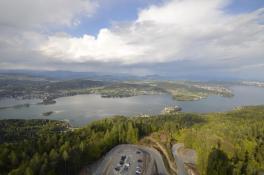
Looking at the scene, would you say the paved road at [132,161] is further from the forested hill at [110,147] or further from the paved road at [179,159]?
the paved road at [179,159]

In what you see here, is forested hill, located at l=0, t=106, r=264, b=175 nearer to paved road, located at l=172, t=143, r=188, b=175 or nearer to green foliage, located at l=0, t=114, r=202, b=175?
green foliage, located at l=0, t=114, r=202, b=175

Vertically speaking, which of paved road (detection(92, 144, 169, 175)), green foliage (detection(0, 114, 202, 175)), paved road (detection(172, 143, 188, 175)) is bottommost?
paved road (detection(172, 143, 188, 175))

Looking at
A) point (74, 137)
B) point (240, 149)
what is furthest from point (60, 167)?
point (240, 149)

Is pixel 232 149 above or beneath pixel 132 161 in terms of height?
beneath

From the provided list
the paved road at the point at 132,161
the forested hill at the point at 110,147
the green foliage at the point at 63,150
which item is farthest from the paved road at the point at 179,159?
the green foliage at the point at 63,150

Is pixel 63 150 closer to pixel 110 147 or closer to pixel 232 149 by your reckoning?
pixel 110 147

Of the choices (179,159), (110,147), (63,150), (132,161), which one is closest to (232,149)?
(179,159)

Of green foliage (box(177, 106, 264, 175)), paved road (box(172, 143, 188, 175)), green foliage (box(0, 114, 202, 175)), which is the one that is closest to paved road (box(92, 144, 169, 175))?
green foliage (box(0, 114, 202, 175))

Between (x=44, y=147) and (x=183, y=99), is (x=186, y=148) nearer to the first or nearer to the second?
(x=44, y=147)
